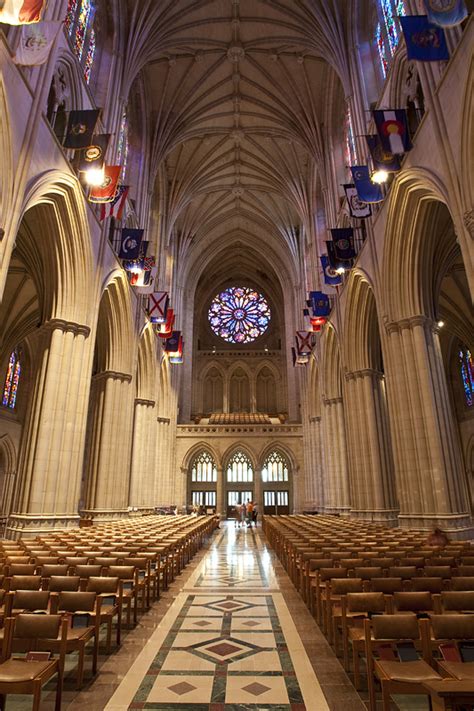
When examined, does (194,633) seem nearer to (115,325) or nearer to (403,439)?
(403,439)

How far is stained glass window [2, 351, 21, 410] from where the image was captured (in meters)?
23.6

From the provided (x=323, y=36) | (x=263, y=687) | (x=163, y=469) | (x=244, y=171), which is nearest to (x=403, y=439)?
(x=263, y=687)

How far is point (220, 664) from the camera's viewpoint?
420cm

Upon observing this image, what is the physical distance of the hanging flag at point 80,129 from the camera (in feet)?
35.4

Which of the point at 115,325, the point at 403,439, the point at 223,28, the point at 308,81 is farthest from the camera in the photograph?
the point at 308,81

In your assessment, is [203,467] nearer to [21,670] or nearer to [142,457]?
[142,457]

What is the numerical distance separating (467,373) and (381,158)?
16.9 m

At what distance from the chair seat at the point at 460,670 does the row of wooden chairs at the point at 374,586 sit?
4cm

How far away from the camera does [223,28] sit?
68.1 feet

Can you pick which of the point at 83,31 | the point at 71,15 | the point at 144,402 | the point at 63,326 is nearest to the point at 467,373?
the point at 144,402

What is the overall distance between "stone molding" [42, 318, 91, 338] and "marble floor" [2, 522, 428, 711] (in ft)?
27.5

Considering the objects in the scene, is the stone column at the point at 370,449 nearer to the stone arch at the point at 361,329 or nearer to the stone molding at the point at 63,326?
the stone arch at the point at 361,329

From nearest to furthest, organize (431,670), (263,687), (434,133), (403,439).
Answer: (431,670)
(263,687)
(434,133)
(403,439)

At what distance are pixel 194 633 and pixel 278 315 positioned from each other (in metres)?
38.0
